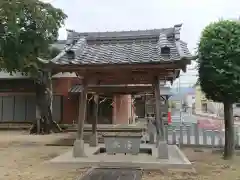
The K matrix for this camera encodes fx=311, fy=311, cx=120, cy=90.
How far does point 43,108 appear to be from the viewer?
21.6m

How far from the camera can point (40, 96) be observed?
21.9 meters

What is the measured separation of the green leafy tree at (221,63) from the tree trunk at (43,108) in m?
13.0

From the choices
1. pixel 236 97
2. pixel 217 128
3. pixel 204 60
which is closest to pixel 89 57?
Result: pixel 204 60

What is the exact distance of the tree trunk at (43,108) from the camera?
69.4ft

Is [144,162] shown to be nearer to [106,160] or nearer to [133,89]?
[106,160]

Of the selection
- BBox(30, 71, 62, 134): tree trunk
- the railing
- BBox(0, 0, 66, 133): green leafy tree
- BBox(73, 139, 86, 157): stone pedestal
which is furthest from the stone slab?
BBox(30, 71, 62, 134): tree trunk

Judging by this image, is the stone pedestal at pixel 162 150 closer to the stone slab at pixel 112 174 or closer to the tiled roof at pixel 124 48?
the stone slab at pixel 112 174

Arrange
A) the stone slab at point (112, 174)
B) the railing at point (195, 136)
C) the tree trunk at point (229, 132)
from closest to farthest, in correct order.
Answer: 1. the stone slab at point (112, 174)
2. the tree trunk at point (229, 132)
3. the railing at point (195, 136)

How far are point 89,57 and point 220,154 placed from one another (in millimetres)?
6426

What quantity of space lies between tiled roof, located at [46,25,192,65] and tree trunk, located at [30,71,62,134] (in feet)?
34.8

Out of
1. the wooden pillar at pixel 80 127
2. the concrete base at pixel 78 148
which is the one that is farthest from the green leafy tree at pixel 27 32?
the concrete base at pixel 78 148

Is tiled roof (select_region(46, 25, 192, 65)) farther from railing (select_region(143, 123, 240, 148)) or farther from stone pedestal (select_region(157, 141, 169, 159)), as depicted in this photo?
railing (select_region(143, 123, 240, 148))

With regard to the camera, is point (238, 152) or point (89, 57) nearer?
point (89, 57)

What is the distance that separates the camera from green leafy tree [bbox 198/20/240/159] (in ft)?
33.1
